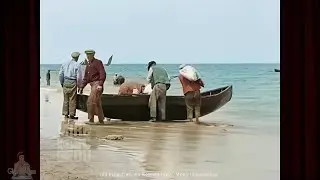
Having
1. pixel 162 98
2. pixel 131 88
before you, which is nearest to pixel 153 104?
pixel 162 98

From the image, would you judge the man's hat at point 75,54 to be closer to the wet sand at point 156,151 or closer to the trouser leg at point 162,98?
the wet sand at point 156,151

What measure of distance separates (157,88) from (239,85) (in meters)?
0.53

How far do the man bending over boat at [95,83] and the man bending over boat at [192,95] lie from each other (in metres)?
0.52

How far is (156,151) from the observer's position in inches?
121

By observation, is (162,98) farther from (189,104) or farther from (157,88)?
(189,104)

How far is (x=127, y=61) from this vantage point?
3.04 metres

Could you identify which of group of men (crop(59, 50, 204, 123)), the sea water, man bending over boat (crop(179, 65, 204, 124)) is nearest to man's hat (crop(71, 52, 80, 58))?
group of men (crop(59, 50, 204, 123))

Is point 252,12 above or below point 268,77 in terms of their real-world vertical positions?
above

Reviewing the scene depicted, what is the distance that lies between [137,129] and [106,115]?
22 centimetres
